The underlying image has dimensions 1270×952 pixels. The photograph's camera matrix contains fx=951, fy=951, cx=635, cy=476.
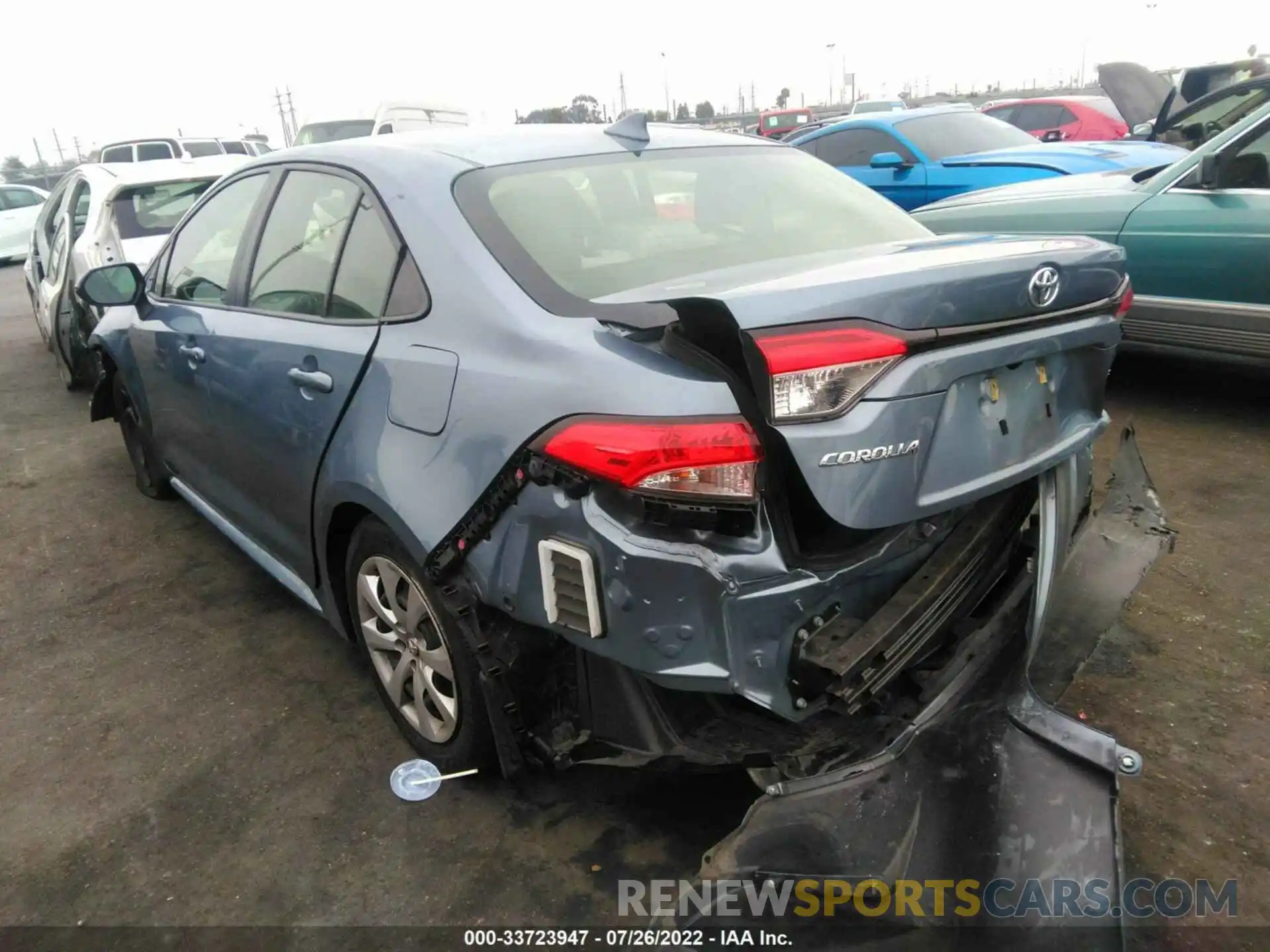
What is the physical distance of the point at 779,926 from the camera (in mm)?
1767

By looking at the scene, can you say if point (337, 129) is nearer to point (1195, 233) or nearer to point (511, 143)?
point (1195, 233)

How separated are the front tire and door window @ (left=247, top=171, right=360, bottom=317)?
0.77m

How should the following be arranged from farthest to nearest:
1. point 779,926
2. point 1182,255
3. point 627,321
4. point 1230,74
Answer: point 1230,74, point 1182,255, point 627,321, point 779,926

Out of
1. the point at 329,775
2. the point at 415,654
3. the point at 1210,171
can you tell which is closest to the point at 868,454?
the point at 415,654

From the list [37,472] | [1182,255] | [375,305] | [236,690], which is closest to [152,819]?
[236,690]

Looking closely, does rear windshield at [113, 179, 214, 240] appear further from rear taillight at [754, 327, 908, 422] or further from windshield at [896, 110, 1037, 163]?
rear taillight at [754, 327, 908, 422]

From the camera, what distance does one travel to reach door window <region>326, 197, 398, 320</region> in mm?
2518

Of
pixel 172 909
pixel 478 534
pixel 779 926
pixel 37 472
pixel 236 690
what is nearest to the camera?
pixel 779 926

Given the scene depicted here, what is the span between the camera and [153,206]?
6.84 meters

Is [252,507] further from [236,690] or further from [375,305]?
[375,305]

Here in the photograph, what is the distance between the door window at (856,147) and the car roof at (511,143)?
5.64 m

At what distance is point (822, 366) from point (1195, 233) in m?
4.03

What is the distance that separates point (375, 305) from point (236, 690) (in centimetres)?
150

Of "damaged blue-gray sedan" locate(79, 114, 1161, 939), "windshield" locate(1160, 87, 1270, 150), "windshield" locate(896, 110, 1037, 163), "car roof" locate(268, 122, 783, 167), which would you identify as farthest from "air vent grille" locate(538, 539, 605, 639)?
"windshield" locate(896, 110, 1037, 163)
